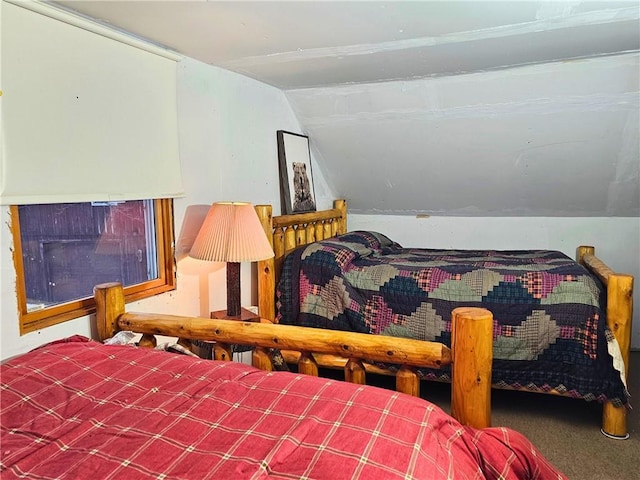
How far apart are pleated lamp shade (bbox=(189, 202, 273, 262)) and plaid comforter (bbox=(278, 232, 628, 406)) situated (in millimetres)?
651

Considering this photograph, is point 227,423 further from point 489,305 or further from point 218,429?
point 489,305

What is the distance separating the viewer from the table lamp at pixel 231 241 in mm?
2150

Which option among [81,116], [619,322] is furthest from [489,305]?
[81,116]

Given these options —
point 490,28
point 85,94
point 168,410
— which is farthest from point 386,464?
point 490,28

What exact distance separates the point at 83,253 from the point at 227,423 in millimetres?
1145

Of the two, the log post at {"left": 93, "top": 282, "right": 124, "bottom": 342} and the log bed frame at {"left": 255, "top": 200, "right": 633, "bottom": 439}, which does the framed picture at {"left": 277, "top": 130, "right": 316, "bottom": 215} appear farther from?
the log post at {"left": 93, "top": 282, "right": 124, "bottom": 342}

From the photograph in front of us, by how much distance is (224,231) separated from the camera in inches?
85.4

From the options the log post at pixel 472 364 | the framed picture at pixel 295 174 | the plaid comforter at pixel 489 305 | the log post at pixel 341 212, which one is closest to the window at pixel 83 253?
the plaid comforter at pixel 489 305

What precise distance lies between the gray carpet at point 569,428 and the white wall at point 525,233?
990 mm

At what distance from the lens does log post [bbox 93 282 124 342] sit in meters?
1.81

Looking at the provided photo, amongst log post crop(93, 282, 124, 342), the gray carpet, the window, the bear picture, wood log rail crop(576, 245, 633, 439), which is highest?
the bear picture

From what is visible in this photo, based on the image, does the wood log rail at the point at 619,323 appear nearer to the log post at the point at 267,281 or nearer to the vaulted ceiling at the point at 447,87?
the vaulted ceiling at the point at 447,87

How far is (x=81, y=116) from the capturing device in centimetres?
175

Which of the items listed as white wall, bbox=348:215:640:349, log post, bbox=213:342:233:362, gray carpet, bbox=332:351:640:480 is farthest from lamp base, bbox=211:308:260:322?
white wall, bbox=348:215:640:349
